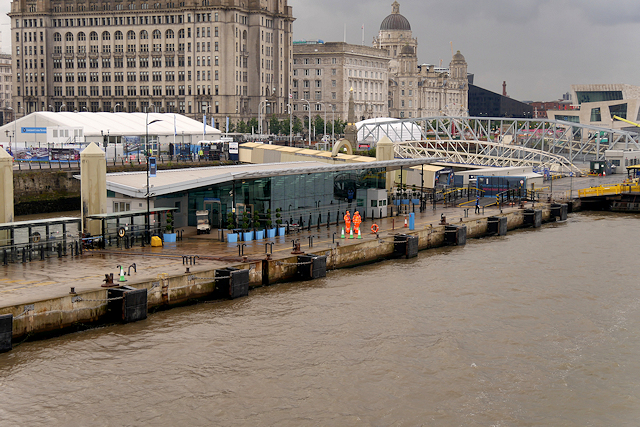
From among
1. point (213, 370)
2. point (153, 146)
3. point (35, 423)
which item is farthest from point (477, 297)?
point (153, 146)

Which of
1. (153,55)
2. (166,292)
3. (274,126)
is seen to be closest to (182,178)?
(166,292)

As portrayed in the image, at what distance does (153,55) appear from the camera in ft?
604

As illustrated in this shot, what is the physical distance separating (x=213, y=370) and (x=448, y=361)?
9302 mm

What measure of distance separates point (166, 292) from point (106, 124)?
75.7m

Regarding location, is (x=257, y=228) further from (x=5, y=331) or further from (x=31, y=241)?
(x=5, y=331)

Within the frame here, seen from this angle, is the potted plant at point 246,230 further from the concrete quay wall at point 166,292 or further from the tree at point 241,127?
the tree at point 241,127

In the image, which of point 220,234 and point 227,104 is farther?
point 227,104

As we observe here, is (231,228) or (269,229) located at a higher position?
(231,228)

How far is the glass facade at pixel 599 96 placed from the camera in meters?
181

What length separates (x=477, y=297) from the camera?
43.2m

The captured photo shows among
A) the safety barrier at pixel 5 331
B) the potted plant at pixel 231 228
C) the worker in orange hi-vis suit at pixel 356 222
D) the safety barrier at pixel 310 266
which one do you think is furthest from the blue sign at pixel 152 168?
the safety barrier at pixel 5 331

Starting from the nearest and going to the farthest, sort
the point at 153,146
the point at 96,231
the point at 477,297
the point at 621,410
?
the point at 621,410
the point at 477,297
the point at 96,231
the point at 153,146

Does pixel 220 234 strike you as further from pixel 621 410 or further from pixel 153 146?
pixel 153 146

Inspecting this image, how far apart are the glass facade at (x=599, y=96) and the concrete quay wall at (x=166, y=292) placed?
143036 mm
